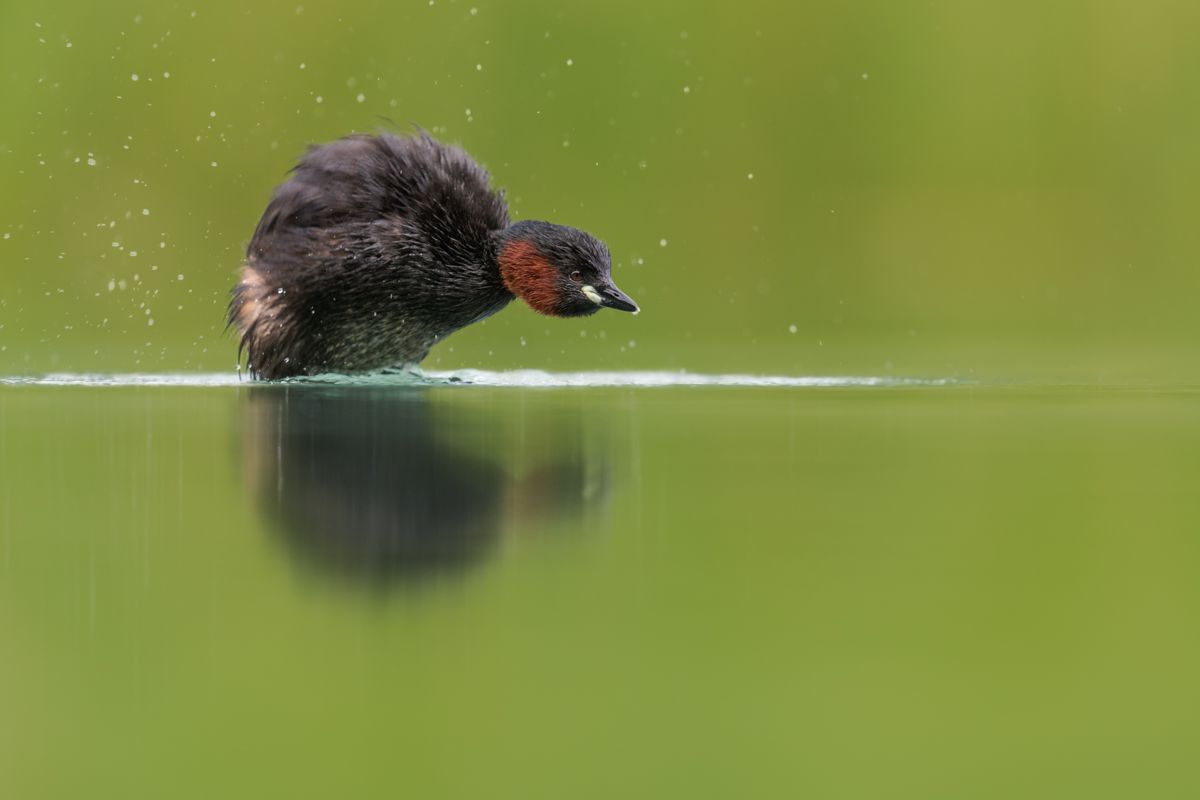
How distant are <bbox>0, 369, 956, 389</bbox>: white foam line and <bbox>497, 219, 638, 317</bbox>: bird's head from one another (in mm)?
387

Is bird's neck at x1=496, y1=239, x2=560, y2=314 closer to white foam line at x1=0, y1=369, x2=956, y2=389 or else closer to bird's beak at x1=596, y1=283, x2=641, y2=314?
bird's beak at x1=596, y1=283, x2=641, y2=314

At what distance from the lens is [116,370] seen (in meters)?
7.88

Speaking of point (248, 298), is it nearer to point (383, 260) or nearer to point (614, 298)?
point (383, 260)

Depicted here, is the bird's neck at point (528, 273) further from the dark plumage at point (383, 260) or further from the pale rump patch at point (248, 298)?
the pale rump patch at point (248, 298)

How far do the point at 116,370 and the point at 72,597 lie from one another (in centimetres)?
577

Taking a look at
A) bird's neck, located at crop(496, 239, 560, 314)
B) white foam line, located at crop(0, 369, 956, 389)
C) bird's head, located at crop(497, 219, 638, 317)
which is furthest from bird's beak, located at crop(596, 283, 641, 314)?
white foam line, located at crop(0, 369, 956, 389)

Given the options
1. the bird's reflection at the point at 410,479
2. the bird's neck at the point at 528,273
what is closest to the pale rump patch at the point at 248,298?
the bird's neck at the point at 528,273

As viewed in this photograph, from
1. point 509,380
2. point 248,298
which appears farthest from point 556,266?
point 248,298

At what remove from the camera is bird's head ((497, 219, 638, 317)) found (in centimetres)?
715

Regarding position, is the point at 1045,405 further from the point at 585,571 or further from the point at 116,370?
the point at 116,370

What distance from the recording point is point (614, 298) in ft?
23.6

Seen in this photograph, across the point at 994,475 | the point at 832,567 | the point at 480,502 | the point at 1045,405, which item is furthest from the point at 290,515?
the point at 1045,405

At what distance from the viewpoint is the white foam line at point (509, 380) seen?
704 cm

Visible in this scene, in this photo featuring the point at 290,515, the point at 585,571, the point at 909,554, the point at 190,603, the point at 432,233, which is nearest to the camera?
the point at 190,603
